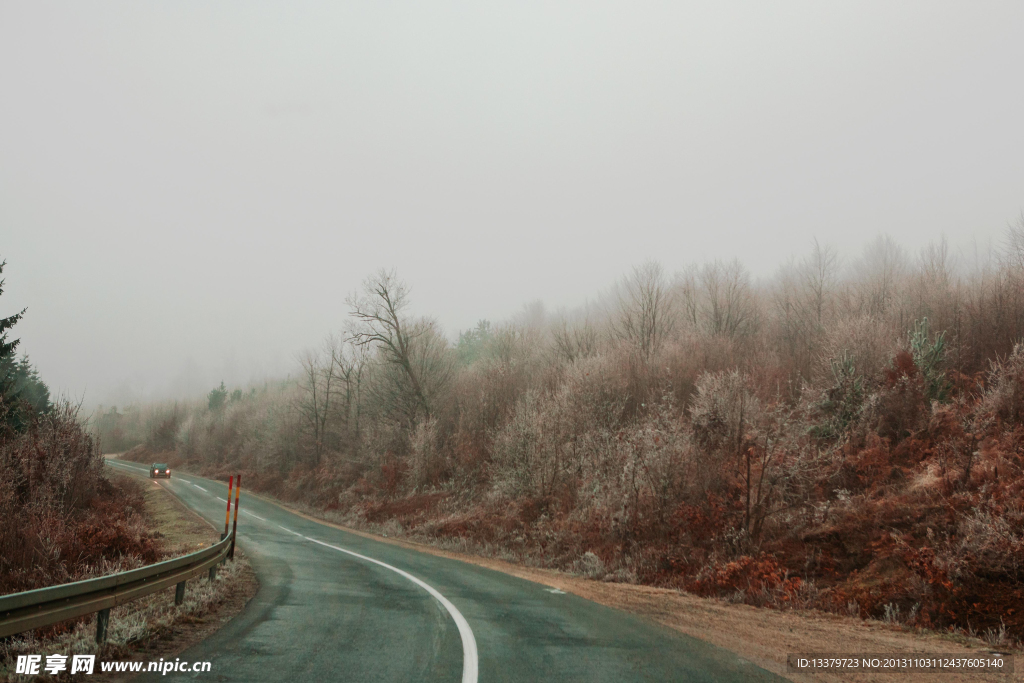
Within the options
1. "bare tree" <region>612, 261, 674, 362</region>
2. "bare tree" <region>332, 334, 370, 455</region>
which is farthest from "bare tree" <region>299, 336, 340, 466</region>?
"bare tree" <region>612, 261, 674, 362</region>

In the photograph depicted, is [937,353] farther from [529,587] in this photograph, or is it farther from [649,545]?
[529,587]

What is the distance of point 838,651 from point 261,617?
728 centimetres

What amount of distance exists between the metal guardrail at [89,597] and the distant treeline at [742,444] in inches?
401

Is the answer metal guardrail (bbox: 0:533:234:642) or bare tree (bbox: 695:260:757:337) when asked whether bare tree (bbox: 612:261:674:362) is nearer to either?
bare tree (bbox: 695:260:757:337)

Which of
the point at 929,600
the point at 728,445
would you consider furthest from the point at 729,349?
the point at 929,600

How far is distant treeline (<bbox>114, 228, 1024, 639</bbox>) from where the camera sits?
1131 centimetres

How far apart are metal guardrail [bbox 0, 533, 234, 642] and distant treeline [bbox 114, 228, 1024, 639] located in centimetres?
1019

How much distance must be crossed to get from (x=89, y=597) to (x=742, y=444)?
15.4 metres

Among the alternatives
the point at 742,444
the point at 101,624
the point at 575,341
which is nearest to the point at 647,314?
the point at 575,341

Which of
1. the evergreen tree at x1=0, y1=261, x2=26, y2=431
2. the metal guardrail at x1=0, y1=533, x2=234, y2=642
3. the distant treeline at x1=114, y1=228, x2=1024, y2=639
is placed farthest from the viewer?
the evergreen tree at x1=0, y1=261, x2=26, y2=431

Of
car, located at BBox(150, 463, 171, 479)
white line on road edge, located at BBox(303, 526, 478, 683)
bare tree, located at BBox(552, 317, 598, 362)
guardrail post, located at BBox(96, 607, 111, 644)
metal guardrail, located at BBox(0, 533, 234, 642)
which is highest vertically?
bare tree, located at BBox(552, 317, 598, 362)

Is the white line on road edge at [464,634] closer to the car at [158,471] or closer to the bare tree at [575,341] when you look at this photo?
the bare tree at [575,341]

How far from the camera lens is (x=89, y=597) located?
17.7 ft

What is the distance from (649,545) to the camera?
1616 cm
